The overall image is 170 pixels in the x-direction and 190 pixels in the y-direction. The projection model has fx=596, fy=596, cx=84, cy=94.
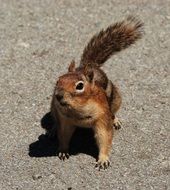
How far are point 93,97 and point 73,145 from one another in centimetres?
79

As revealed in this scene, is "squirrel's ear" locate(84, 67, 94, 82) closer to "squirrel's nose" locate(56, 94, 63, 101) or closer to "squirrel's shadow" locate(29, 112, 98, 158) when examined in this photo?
"squirrel's nose" locate(56, 94, 63, 101)

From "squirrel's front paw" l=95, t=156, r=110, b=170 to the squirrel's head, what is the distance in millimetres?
669

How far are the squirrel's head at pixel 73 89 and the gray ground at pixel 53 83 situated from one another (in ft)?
2.45

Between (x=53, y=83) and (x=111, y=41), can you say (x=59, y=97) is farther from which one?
(x=53, y=83)

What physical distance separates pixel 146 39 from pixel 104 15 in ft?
2.73

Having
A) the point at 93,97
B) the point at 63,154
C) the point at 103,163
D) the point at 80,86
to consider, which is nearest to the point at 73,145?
the point at 63,154

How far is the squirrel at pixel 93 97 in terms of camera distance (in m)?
4.67

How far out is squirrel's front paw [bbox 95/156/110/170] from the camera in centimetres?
517

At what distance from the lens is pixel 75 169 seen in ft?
16.9

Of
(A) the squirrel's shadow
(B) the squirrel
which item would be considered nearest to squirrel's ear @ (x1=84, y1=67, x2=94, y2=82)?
(B) the squirrel

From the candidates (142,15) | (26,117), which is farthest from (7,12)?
(26,117)

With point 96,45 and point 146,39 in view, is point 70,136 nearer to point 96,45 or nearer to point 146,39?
point 96,45

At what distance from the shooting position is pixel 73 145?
217 inches

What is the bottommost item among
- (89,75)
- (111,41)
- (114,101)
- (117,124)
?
(117,124)
